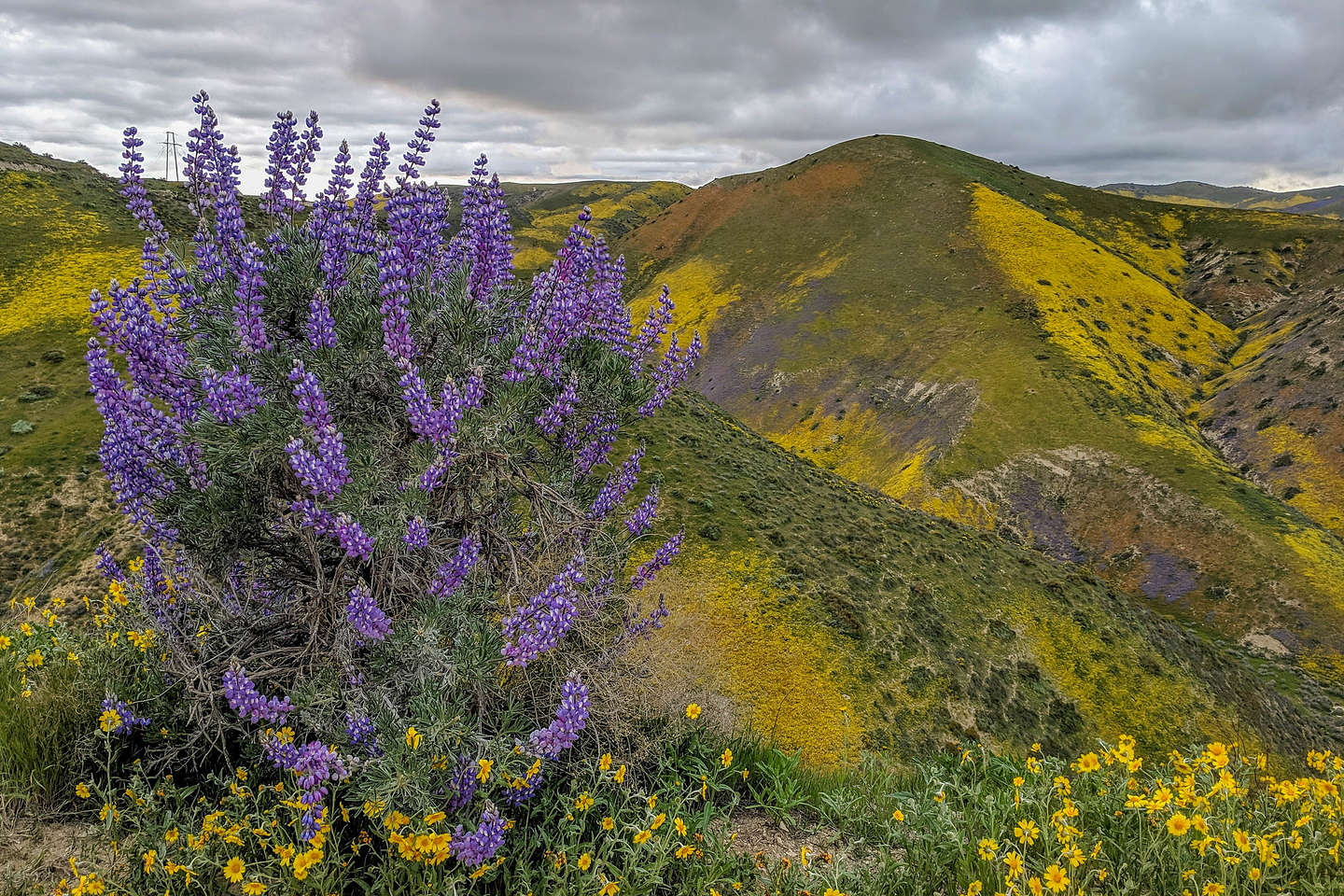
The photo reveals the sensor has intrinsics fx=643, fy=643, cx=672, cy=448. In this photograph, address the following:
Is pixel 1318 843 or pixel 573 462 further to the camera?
pixel 573 462

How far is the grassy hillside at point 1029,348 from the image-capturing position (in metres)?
40.0

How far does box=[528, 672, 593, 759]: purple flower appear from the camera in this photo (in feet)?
14.5

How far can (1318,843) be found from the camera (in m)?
4.62

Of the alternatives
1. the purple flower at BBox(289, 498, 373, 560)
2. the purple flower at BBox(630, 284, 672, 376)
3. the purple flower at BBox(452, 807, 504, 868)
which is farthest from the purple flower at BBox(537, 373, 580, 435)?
the purple flower at BBox(452, 807, 504, 868)

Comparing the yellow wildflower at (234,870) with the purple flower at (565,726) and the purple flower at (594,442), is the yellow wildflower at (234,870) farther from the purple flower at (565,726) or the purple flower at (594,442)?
the purple flower at (594,442)

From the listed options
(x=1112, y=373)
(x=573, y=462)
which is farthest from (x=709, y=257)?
(x=573, y=462)

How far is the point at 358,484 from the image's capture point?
4.75 metres

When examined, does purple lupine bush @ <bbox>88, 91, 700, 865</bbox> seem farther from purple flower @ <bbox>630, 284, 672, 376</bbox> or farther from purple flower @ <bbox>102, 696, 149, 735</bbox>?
purple flower @ <bbox>630, 284, 672, 376</bbox>

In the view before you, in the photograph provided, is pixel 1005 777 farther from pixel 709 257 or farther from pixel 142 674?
pixel 709 257

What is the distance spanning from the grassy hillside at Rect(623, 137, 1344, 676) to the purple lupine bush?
1706 inches

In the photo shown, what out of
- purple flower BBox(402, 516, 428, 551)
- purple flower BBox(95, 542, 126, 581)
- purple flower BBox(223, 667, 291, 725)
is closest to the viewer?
purple flower BBox(223, 667, 291, 725)

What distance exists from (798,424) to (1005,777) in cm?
5321

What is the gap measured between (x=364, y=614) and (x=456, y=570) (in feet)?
2.56

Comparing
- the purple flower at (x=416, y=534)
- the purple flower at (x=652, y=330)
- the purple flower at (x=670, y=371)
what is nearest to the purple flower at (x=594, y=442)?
the purple flower at (x=670, y=371)
